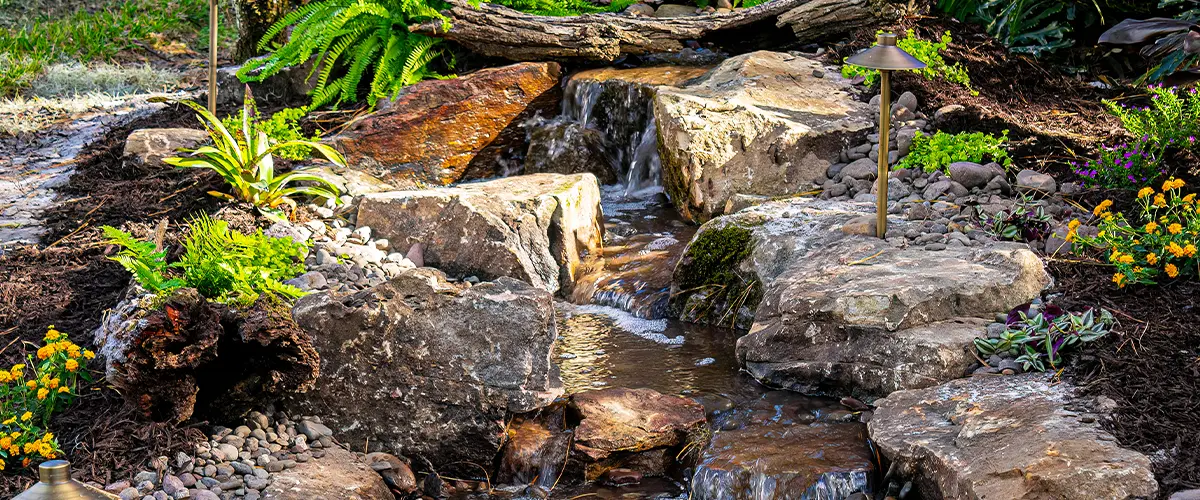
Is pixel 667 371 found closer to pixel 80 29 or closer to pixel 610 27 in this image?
pixel 610 27

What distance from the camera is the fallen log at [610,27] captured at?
8.46 meters

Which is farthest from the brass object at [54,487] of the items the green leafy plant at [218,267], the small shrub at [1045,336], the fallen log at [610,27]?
the fallen log at [610,27]

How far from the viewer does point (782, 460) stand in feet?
14.2

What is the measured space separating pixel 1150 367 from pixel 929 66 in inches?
161

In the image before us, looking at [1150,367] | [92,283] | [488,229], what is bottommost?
[1150,367]

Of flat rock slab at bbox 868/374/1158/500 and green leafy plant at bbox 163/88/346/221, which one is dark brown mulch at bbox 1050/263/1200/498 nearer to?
flat rock slab at bbox 868/374/1158/500

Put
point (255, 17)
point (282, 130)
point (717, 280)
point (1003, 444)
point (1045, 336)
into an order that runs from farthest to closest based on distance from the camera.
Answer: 1. point (255, 17)
2. point (282, 130)
3. point (717, 280)
4. point (1045, 336)
5. point (1003, 444)

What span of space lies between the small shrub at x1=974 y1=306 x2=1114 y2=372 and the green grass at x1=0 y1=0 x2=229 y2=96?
9.90 metres

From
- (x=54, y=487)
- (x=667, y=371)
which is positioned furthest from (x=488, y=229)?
(x=54, y=487)

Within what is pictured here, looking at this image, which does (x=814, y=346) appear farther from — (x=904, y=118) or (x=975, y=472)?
(x=904, y=118)

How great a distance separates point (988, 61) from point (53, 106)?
8.40 meters

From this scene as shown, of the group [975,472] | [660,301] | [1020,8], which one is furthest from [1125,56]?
[975,472]

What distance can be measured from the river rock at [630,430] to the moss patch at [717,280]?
1.28 meters

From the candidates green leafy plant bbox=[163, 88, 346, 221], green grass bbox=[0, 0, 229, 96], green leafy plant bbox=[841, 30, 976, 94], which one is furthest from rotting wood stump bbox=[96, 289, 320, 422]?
green grass bbox=[0, 0, 229, 96]
